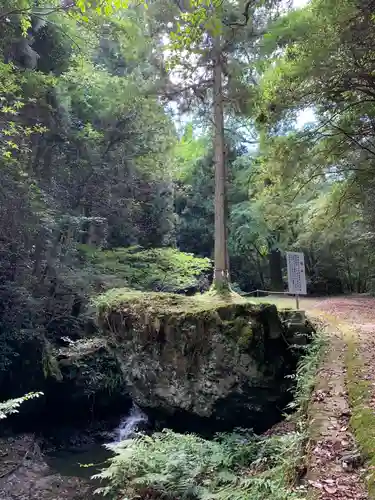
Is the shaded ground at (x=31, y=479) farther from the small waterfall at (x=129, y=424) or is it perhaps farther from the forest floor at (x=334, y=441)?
the small waterfall at (x=129, y=424)

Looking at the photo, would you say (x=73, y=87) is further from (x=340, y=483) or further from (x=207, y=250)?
(x=340, y=483)

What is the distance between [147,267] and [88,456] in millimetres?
6658

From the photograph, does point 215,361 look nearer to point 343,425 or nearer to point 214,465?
point 214,465

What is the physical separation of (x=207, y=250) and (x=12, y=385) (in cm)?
1507

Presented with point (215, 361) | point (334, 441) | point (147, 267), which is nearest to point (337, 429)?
point (334, 441)

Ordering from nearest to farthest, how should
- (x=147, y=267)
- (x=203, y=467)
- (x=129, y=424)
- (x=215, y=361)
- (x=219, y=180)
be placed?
(x=203, y=467) → (x=215, y=361) → (x=219, y=180) → (x=129, y=424) → (x=147, y=267)

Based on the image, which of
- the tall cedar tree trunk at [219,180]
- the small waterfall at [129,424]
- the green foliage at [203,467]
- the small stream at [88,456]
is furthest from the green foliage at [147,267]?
the green foliage at [203,467]

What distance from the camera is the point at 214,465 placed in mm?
5668

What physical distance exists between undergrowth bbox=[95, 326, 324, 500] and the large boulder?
99cm

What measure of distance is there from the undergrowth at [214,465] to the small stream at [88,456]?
295cm

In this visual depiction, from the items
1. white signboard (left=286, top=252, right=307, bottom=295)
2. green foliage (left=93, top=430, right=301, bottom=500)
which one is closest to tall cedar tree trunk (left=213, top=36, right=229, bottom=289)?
white signboard (left=286, top=252, right=307, bottom=295)

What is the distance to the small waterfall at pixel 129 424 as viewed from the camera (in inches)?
446

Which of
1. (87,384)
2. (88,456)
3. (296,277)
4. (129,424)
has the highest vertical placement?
(296,277)

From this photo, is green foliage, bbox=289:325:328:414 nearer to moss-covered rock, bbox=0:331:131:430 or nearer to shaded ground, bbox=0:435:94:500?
shaded ground, bbox=0:435:94:500
